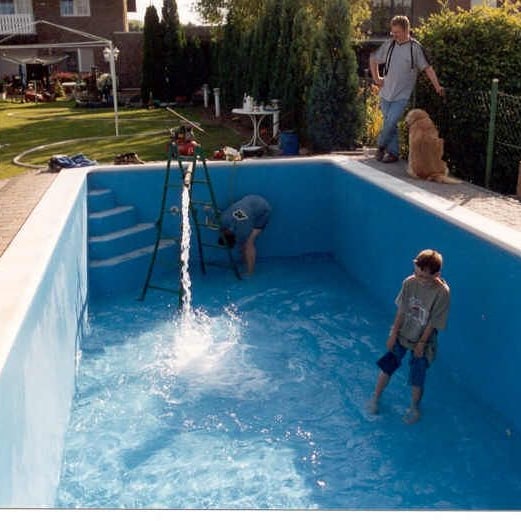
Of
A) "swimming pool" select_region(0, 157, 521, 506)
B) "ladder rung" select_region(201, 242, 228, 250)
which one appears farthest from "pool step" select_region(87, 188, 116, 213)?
"ladder rung" select_region(201, 242, 228, 250)

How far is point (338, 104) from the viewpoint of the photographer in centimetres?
1339

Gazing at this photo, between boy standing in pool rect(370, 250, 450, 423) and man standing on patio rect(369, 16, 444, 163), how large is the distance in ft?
15.6

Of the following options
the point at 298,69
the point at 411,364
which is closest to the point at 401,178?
the point at 411,364

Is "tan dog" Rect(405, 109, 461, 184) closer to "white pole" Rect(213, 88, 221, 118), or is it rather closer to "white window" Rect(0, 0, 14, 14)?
"white pole" Rect(213, 88, 221, 118)

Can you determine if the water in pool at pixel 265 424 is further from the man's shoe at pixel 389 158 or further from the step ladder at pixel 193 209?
the man's shoe at pixel 389 158

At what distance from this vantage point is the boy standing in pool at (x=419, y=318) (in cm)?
538

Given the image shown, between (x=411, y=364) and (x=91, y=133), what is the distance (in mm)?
14647

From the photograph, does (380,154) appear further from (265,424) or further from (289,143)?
(265,424)

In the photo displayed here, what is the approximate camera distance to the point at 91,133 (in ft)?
61.0

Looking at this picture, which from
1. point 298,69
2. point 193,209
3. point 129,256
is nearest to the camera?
point 193,209

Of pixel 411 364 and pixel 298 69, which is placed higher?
pixel 298 69

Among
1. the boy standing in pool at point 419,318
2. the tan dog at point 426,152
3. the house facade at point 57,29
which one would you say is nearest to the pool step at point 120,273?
the tan dog at point 426,152

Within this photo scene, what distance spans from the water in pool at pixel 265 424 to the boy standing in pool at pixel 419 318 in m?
0.54

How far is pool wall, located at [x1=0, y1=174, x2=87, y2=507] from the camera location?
398 centimetres
